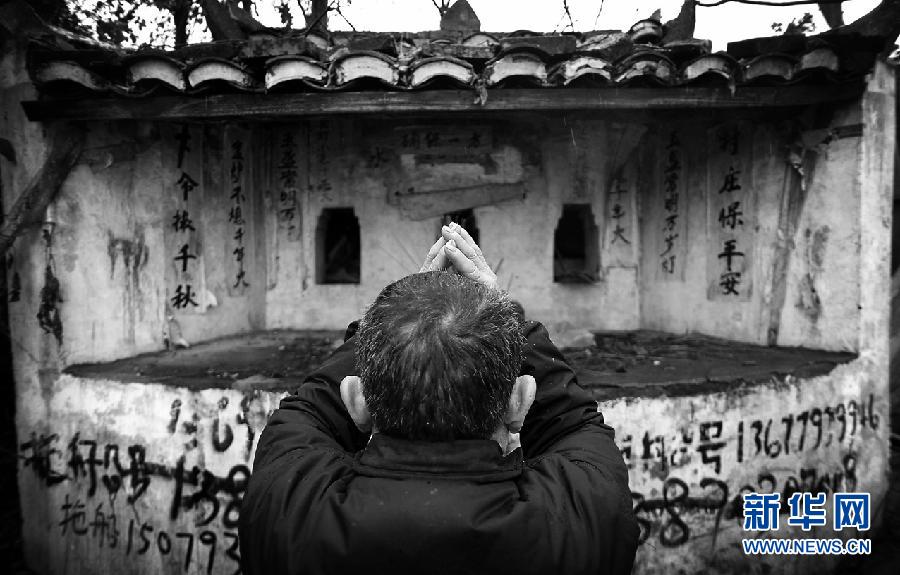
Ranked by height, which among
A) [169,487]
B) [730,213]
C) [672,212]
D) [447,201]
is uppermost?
[447,201]

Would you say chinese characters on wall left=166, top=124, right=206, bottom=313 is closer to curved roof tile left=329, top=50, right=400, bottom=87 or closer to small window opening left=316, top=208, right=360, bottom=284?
small window opening left=316, top=208, right=360, bottom=284

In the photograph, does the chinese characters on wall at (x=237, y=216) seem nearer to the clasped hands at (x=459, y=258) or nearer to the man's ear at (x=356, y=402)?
the clasped hands at (x=459, y=258)

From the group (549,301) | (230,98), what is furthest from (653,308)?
(230,98)

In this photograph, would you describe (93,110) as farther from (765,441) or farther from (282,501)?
(765,441)

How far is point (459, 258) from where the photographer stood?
1364 mm

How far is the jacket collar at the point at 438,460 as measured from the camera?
1057 mm

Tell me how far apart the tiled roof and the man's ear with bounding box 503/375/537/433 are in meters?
2.87

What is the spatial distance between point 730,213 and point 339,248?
4.69 meters

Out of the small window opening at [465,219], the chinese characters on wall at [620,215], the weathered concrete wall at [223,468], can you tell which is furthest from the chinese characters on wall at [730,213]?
the small window opening at [465,219]

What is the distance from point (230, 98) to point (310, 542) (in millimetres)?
3534

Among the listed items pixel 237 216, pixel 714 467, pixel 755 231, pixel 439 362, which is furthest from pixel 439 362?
pixel 237 216

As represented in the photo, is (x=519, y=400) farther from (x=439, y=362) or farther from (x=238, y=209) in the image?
(x=238, y=209)

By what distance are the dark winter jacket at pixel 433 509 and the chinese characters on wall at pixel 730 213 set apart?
15.2 ft

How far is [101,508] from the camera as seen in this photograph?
373 centimetres
